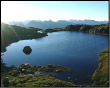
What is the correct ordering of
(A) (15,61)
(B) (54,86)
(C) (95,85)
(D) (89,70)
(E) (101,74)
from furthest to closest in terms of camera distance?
(A) (15,61), (D) (89,70), (E) (101,74), (C) (95,85), (B) (54,86)

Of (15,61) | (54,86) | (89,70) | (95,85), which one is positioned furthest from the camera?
(15,61)

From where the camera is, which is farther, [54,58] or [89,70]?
[54,58]

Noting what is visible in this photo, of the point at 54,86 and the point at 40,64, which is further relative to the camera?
the point at 40,64

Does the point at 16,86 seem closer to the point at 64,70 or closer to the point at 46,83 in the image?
the point at 46,83

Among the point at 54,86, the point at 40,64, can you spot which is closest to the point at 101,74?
the point at 54,86

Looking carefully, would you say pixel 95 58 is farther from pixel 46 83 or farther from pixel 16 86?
pixel 16 86

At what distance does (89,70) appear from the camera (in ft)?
254

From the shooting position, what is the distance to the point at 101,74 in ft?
229

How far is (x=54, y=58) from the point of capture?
9962 cm

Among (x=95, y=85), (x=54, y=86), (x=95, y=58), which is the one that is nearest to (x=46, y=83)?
(x=54, y=86)

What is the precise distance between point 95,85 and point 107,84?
4.39m

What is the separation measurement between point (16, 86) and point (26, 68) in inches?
953

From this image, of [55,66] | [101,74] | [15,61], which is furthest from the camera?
[15,61]

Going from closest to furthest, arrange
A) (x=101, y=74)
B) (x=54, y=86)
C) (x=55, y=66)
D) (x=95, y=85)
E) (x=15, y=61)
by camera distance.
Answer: (x=54, y=86), (x=95, y=85), (x=101, y=74), (x=55, y=66), (x=15, y=61)
